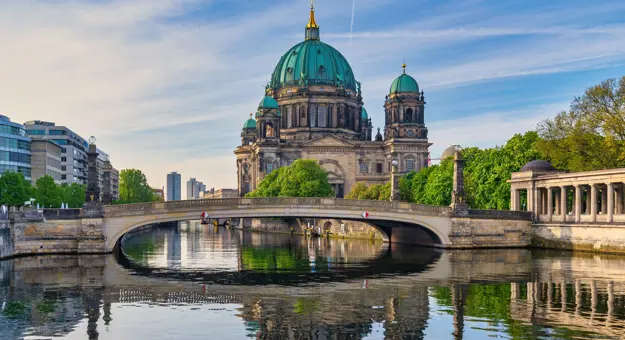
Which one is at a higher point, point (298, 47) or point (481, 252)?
point (298, 47)

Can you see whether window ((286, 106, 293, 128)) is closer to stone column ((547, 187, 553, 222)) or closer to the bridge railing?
stone column ((547, 187, 553, 222))

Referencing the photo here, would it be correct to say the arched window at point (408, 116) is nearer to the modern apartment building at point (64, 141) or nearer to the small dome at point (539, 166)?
the modern apartment building at point (64, 141)

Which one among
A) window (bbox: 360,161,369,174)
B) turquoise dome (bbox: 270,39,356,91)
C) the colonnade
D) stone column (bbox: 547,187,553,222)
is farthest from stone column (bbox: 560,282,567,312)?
turquoise dome (bbox: 270,39,356,91)

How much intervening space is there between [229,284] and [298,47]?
129417 millimetres

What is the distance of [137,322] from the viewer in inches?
1296

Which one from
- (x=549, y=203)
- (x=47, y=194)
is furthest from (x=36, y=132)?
(x=549, y=203)

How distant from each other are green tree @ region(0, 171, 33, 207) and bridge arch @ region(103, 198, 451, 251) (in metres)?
30.3

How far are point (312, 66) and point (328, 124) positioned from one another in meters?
12.9

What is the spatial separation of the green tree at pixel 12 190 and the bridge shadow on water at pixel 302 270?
2868 cm

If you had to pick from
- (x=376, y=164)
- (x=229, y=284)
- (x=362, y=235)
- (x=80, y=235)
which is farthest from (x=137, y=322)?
(x=376, y=164)

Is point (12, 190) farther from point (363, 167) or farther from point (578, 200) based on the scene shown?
point (363, 167)

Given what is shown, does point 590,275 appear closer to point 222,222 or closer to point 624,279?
point 624,279

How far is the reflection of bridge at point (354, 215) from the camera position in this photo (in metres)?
66.3

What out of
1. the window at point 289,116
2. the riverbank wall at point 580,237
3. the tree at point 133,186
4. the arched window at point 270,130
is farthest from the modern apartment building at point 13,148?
the riverbank wall at point 580,237
